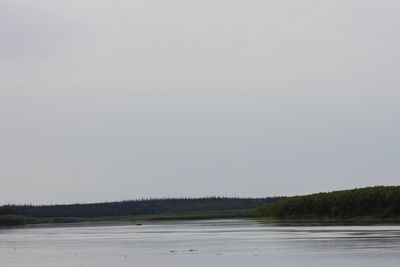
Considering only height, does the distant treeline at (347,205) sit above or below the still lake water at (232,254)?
above

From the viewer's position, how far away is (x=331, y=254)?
145ft

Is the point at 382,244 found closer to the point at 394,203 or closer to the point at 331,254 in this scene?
the point at 331,254

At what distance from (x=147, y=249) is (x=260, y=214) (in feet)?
309

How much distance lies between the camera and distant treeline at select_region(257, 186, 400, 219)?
104m

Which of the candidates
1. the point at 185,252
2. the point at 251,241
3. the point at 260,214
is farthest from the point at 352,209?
the point at 185,252

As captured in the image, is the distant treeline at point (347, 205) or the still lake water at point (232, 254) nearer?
the still lake water at point (232, 254)

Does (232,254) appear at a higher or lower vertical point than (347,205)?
lower

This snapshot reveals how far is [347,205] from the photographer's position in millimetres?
112000

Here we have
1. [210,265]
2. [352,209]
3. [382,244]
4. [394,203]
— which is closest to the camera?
[210,265]

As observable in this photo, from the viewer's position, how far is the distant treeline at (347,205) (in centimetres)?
10406

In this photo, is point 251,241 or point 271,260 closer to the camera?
point 271,260

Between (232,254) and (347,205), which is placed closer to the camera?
(232,254)

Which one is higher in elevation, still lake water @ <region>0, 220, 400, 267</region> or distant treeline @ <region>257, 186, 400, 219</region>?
distant treeline @ <region>257, 186, 400, 219</region>

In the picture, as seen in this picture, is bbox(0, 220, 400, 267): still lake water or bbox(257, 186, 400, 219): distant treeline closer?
bbox(0, 220, 400, 267): still lake water
